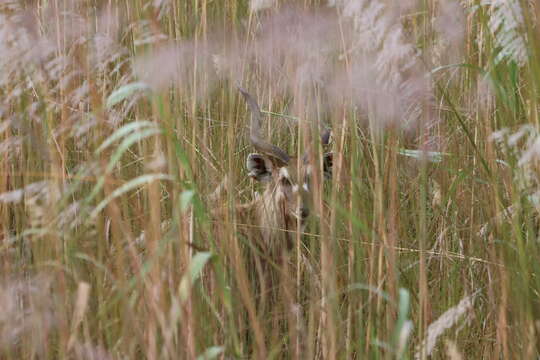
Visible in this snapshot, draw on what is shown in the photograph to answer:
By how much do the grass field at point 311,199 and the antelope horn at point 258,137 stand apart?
326 mm

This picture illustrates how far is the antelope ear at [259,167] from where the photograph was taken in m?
3.39

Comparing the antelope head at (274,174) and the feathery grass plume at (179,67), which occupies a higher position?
the feathery grass plume at (179,67)

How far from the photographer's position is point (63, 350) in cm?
140

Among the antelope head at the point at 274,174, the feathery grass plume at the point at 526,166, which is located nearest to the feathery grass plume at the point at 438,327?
the feathery grass plume at the point at 526,166

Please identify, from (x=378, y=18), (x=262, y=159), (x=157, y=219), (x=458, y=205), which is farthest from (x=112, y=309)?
(x=262, y=159)

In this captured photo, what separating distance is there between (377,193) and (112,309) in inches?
26.3

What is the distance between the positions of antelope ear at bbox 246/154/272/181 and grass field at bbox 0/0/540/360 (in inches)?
24.8

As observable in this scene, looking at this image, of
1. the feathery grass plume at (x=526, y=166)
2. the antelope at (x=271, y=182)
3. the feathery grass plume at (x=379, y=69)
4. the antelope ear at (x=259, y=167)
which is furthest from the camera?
the antelope ear at (x=259, y=167)

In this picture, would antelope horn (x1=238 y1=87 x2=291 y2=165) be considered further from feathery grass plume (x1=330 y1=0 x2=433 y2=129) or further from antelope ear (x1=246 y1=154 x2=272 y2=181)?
feathery grass plume (x1=330 y1=0 x2=433 y2=129)

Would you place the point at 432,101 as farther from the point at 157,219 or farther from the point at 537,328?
the point at 157,219

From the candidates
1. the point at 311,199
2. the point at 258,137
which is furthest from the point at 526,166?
the point at 258,137

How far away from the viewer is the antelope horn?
3.04 meters

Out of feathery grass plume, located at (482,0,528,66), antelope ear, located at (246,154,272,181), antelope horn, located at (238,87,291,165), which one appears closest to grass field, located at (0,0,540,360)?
feathery grass plume, located at (482,0,528,66)

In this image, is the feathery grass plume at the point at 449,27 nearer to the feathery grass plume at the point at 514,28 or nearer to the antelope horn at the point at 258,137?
the feathery grass plume at the point at 514,28
